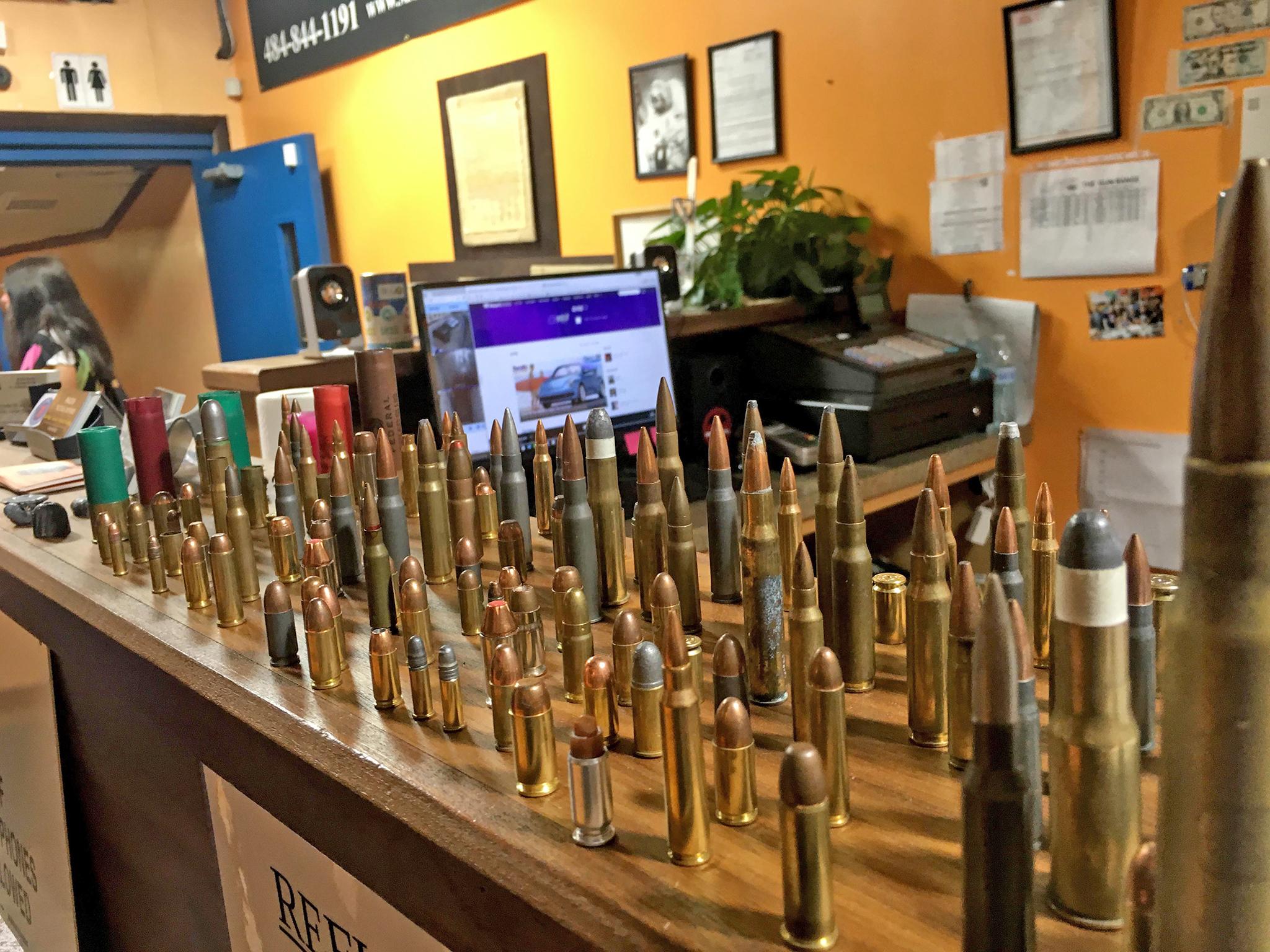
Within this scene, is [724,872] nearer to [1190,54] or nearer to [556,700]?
[556,700]

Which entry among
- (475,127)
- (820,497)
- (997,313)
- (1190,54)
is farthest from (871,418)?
(475,127)

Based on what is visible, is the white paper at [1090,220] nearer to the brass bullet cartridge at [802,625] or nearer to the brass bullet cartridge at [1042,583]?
the brass bullet cartridge at [1042,583]

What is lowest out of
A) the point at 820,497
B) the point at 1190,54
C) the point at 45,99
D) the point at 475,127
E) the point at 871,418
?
the point at 871,418

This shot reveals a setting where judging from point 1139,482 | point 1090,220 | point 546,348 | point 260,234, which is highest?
point 260,234

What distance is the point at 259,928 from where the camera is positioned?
0.94 m

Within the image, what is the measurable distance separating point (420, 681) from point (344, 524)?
326 mm

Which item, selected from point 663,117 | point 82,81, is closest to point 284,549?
point 663,117

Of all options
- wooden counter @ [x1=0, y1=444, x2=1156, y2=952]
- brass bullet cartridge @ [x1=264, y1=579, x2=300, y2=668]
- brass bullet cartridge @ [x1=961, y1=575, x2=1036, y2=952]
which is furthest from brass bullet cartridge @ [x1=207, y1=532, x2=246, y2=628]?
brass bullet cartridge @ [x1=961, y1=575, x2=1036, y2=952]

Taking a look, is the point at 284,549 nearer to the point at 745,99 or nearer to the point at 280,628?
the point at 280,628

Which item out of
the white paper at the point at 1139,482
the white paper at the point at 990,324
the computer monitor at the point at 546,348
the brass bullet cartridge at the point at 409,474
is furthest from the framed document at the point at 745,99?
the brass bullet cartridge at the point at 409,474

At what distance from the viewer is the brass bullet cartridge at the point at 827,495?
77 cm

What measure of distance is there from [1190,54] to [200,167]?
14.2ft

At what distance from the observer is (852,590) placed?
2.30 ft

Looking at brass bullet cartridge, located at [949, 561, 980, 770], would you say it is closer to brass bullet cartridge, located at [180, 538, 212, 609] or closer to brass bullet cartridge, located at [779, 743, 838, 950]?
brass bullet cartridge, located at [779, 743, 838, 950]
